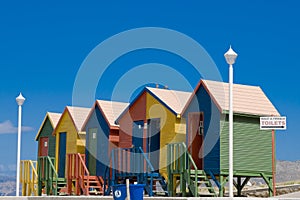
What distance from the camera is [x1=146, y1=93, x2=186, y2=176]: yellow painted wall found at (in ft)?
84.0

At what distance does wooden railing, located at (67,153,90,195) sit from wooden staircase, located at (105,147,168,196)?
1278mm

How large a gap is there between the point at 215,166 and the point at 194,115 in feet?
7.10

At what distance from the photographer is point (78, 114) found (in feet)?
107

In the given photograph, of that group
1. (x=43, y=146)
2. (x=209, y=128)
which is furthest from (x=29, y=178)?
(x=209, y=128)

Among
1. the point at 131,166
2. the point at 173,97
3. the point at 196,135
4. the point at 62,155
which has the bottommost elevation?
the point at 131,166

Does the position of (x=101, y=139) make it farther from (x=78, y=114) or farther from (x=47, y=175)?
(x=78, y=114)

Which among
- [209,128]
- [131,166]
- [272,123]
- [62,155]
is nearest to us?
[272,123]

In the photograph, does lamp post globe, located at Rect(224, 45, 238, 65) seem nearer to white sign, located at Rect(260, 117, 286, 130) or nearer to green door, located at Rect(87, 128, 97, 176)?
white sign, located at Rect(260, 117, 286, 130)

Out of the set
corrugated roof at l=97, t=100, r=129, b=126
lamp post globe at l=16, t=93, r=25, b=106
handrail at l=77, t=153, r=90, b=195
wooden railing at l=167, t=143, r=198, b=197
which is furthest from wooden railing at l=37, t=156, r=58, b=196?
wooden railing at l=167, t=143, r=198, b=197

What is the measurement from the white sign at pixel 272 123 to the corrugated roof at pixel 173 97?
582 cm

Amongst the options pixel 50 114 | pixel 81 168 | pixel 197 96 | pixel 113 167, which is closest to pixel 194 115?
pixel 197 96

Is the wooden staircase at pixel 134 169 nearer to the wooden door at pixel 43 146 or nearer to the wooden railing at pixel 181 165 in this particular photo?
the wooden railing at pixel 181 165

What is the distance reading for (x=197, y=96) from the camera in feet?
82.4

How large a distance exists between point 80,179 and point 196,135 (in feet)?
21.4
